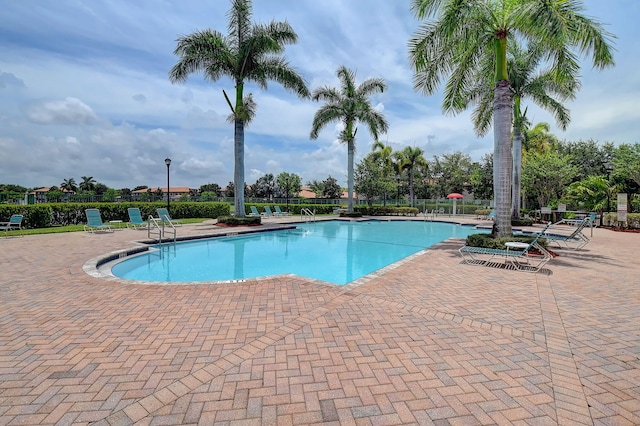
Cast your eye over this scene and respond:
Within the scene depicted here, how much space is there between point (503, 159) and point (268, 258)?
307 inches

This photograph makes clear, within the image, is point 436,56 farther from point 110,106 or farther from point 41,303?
point 110,106

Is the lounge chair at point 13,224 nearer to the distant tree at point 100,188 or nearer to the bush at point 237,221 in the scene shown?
the bush at point 237,221

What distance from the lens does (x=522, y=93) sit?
16.5 m

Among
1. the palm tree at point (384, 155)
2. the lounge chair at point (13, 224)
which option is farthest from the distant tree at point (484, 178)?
the lounge chair at point (13, 224)

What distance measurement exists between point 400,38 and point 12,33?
39.4 feet

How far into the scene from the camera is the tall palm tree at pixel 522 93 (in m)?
15.2

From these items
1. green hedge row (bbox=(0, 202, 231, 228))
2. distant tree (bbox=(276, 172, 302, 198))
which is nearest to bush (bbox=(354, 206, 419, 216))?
green hedge row (bbox=(0, 202, 231, 228))

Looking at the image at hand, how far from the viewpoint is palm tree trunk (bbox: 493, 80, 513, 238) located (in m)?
9.23

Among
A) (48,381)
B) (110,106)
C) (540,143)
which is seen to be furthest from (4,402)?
(540,143)

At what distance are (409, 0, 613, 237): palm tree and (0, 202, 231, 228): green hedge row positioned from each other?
1533cm

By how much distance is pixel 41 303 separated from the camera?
4.38 meters

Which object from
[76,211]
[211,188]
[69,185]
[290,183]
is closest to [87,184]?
[69,185]

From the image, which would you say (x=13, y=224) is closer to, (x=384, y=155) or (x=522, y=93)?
(x=522, y=93)

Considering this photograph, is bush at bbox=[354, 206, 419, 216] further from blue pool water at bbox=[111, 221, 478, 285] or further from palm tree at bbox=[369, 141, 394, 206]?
blue pool water at bbox=[111, 221, 478, 285]
